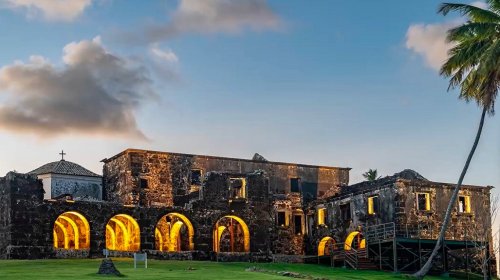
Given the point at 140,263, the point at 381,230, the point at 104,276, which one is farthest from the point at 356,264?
the point at 104,276

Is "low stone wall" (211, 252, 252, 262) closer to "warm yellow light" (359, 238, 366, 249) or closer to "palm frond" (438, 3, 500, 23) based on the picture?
"warm yellow light" (359, 238, 366, 249)

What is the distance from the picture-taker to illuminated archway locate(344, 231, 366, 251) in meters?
65.2

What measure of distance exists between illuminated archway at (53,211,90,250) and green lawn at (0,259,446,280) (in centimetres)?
439

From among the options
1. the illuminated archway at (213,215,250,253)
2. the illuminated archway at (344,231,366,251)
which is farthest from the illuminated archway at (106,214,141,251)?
the illuminated archway at (344,231,366,251)

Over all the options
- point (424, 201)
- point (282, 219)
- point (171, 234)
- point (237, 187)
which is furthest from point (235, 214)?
point (424, 201)

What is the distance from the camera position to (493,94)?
47062mm

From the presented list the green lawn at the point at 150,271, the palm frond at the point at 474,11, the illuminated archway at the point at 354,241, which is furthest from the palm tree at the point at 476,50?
the illuminated archway at the point at 354,241

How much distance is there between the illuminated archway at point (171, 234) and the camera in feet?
220

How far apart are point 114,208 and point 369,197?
19.6m

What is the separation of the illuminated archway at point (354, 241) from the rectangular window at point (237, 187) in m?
9.11

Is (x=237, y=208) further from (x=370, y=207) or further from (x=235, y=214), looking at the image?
(x=370, y=207)

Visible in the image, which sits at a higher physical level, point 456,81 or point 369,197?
point 456,81

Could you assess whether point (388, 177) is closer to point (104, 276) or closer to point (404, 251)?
point (404, 251)

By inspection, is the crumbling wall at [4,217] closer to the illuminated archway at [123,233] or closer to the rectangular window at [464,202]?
the illuminated archway at [123,233]
